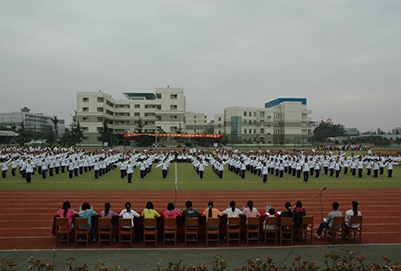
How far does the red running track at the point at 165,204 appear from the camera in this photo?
24.6 ft

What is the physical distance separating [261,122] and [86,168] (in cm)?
5421

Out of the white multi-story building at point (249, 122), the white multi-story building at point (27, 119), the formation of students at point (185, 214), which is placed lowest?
the formation of students at point (185, 214)

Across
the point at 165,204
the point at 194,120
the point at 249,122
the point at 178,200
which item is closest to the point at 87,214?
the point at 165,204

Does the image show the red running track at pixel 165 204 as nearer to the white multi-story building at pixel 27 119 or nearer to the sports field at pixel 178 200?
the sports field at pixel 178 200

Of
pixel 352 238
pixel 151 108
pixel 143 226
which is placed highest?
pixel 151 108

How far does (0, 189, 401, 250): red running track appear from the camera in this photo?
24.6 feet

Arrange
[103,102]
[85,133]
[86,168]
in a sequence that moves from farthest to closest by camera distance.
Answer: [103,102] → [85,133] → [86,168]

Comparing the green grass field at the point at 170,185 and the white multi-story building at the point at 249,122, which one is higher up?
the white multi-story building at the point at 249,122

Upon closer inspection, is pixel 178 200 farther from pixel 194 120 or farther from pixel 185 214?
pixel 194 120

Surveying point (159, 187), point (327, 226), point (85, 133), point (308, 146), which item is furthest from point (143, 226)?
point (85, 133)

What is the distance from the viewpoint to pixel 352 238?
7.41 meters

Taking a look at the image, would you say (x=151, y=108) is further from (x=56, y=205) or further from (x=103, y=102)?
(x=56, y=205)

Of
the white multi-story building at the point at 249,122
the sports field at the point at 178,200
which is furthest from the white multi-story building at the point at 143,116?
the sports field at the point at 178,200

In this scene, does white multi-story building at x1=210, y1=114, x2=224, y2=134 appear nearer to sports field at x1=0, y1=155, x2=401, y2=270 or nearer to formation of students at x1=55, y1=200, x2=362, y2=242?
sports field at x1=0, y1=155, x2=401, y2=270
